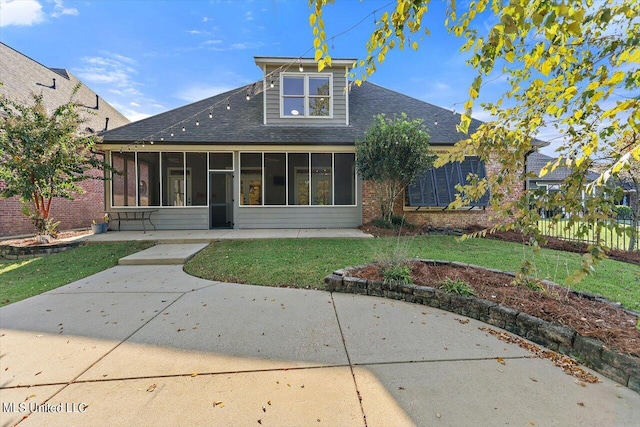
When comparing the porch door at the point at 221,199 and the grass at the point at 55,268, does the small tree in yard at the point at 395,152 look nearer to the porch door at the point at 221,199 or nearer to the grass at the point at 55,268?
the porch door at the point at 221,199

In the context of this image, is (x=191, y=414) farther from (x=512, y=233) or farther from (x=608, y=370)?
(x=512, y=233)

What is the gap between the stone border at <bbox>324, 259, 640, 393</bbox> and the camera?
7.69 ft

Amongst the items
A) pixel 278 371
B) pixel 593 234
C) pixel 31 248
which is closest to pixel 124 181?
pixel 31 248

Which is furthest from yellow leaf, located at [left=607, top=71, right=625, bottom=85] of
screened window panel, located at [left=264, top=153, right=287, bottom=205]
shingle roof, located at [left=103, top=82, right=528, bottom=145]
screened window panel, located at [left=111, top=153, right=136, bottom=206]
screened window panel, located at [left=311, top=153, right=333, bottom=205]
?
screened window panel, located at [left=111, top=153, right=136, bottom=206]

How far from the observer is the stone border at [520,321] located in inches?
92.3

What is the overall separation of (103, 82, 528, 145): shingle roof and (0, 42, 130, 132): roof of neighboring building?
7.43 ft

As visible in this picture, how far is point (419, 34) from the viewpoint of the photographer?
2.46m

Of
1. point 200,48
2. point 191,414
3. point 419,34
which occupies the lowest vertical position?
point 191,414

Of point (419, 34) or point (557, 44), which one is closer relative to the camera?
point (557, 44)

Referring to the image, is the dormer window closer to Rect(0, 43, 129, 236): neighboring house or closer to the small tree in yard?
the small tree in yard

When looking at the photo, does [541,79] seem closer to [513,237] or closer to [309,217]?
[513,237]

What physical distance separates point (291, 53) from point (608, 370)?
12761 mm

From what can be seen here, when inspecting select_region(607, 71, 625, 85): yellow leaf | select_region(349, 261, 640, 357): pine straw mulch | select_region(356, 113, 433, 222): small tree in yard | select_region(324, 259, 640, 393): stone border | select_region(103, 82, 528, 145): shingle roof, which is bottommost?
select_region(324, 259, 640, 393): stone border

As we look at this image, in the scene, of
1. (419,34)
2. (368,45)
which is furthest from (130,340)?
(419,34)
